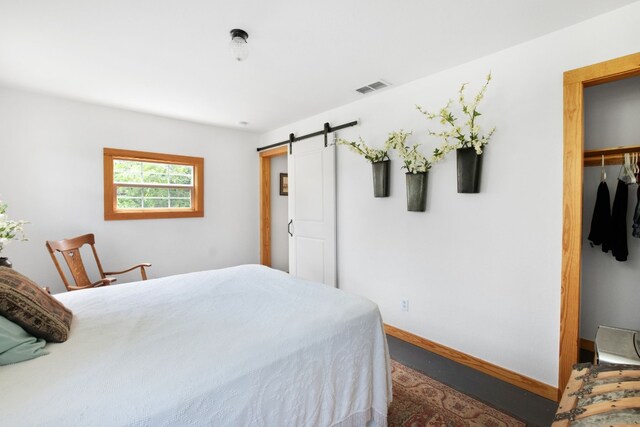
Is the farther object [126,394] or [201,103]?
[201,103]

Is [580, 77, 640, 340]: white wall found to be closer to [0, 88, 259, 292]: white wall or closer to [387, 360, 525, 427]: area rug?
[387, 360, 525, 427]: area rug

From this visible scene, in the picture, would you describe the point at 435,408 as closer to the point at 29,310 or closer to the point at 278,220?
the point at 29,310

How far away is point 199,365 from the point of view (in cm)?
112

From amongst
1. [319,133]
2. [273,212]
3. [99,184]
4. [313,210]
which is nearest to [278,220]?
[273,212]

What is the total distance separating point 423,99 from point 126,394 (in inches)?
112

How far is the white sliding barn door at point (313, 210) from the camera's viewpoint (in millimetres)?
3611

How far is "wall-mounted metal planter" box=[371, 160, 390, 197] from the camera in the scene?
296cm

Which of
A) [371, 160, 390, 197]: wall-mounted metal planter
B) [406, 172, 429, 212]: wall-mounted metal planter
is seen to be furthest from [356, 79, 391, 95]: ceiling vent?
[406, 172, 429, 212]: wall-mounted metal planter

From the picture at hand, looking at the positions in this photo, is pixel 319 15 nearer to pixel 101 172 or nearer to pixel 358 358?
pixel 358 358

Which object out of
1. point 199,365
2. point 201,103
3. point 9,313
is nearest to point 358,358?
point 199,365

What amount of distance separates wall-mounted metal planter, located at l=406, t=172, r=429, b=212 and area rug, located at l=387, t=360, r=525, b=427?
139cm

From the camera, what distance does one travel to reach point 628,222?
7.52 feet

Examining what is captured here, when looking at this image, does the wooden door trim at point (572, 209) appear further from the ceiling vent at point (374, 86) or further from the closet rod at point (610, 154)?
the ceiling vent at point (374, 86)

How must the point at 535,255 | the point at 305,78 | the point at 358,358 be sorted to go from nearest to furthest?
the point at 358,358 < the point at 535,255 < the point at 305,78
